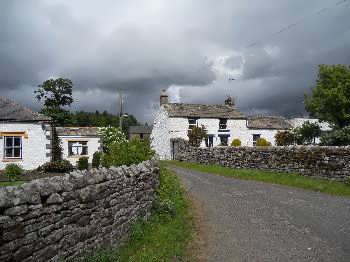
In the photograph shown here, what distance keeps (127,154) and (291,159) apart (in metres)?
12.2

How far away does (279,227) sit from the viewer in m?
9.97

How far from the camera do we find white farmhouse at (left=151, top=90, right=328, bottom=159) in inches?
1811

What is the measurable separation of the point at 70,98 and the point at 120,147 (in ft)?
147

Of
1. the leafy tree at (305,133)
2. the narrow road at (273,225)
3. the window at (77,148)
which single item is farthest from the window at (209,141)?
the narrow road at (273,225)

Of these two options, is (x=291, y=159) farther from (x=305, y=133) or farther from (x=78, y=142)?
(x=305, y=133)

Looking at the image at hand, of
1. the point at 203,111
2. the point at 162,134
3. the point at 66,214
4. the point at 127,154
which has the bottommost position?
the point at 66,214

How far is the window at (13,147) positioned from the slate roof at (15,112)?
1.50 metres

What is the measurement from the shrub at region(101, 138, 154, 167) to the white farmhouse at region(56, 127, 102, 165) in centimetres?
2513

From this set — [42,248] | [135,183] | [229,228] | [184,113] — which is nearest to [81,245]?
[42,248]

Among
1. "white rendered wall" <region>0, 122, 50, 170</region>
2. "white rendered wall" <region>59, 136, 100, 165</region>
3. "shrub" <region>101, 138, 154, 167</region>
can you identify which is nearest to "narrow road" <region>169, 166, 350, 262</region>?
"shrub" <region>101, 138, 154, 167</region>

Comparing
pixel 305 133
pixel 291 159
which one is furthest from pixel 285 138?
pixel 291 159

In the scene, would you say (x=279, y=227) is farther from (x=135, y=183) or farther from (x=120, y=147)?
(x=120, y=147)

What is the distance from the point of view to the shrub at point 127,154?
11.8 meters

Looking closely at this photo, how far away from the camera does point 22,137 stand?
2792 cm
